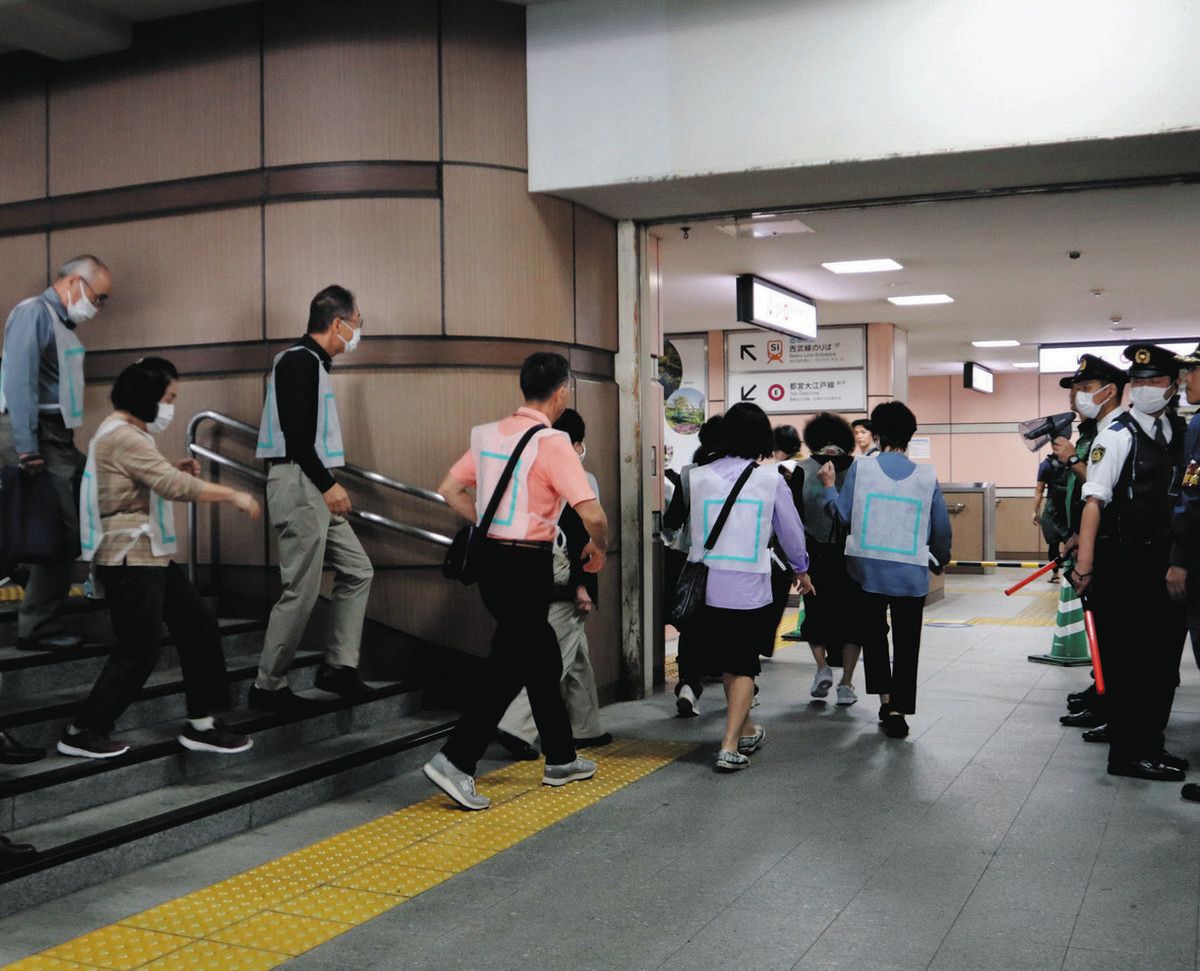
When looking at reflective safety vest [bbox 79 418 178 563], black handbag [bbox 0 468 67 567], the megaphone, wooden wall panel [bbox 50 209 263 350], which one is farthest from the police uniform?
black handbag [bbox 0 468 67 567]

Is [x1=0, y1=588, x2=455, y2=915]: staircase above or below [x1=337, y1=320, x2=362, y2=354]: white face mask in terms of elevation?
below

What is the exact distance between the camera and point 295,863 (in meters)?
4.07

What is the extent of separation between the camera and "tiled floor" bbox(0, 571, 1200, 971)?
3301 mm

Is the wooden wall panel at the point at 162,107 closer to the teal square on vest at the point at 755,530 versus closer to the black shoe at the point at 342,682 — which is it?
the black shoe at the point at 342,682

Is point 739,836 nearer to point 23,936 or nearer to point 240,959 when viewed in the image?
point 240,959

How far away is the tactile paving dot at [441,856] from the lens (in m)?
4.05

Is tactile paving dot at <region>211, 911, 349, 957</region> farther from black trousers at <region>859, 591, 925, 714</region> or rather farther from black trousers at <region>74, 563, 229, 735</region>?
black trousers at <region>859, 591, 925, 714</region>

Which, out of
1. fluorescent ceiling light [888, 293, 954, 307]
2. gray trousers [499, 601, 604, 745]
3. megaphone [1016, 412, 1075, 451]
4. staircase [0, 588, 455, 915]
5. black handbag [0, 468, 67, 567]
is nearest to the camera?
staircase [0, 588, 455, 915]

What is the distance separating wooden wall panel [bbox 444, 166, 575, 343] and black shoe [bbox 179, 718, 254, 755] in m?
2.35

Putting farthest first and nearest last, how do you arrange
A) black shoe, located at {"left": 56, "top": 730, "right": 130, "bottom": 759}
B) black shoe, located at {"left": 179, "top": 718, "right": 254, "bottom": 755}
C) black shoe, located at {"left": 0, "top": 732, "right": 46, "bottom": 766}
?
black shoe, located at {"left": 179, "top": 718, "right": 254, "bottom": 755} → black shoe, located at {"left": 56, "top": 730, "right": 130, "bottom": 759} → black shoe, located at {"left": 0, "top": 732, "right": 46, "bottom": 766}

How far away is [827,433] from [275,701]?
12.1 feet

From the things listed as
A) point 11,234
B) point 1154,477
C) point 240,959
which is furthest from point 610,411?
point 240,959

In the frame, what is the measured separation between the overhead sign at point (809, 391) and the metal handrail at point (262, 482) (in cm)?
786

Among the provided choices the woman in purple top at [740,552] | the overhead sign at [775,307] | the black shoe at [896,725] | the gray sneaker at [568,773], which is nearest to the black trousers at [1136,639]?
the black shoe at [896,725]
